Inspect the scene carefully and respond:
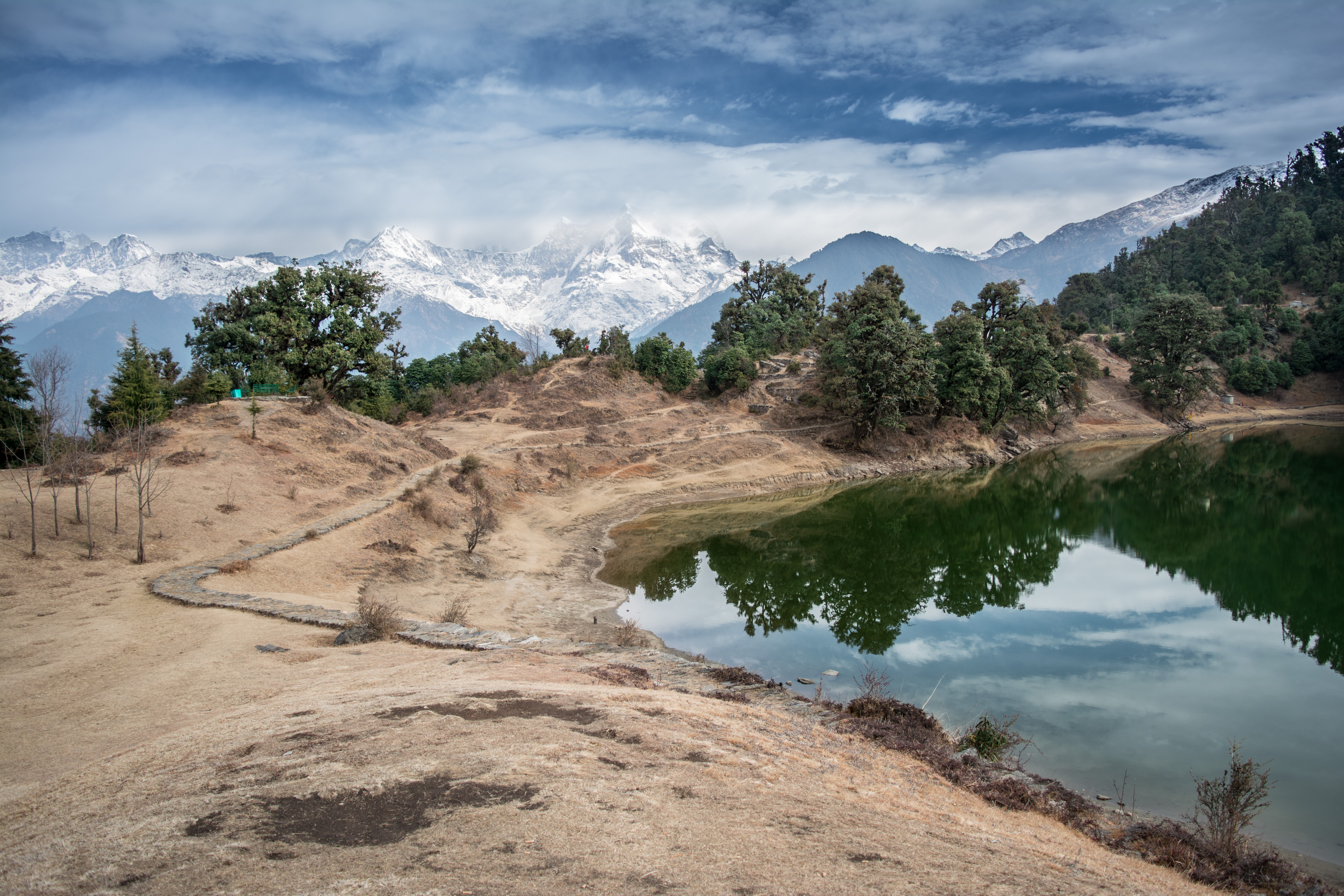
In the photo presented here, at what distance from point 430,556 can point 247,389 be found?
25.0 m

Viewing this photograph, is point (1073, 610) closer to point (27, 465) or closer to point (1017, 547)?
point (1017, 547)

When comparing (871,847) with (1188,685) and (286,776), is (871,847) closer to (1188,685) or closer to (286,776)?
(286,776)

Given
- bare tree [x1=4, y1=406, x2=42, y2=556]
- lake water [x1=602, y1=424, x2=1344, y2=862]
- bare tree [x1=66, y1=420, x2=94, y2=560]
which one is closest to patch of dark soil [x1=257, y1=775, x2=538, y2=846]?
lake water [x1=602, y1=424, x2=1344, y2=862]

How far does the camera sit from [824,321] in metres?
67.0

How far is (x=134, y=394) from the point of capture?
28.5 meters

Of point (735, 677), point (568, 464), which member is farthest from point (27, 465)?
point (568, 464)

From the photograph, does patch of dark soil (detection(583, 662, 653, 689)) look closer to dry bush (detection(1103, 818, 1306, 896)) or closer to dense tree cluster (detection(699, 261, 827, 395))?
dry bush (detection(1103, 818, 1306, 896))

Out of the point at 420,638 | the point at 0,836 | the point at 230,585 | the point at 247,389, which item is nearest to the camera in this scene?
the point at 0,836

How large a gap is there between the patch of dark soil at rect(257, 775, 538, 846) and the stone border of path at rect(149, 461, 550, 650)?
7694 millimetres

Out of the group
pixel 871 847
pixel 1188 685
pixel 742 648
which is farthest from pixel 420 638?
pixel 1188 685

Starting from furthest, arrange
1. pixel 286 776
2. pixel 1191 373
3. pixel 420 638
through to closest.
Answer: pixel 1191 373, pixel 420 638, pixel 286 776

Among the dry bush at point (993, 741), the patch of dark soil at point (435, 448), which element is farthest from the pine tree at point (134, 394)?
the dry bush at point (993, 741)

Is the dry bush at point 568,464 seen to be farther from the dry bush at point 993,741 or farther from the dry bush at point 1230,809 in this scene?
the dry bush at point 1230,809

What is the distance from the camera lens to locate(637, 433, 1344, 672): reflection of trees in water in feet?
67.0
